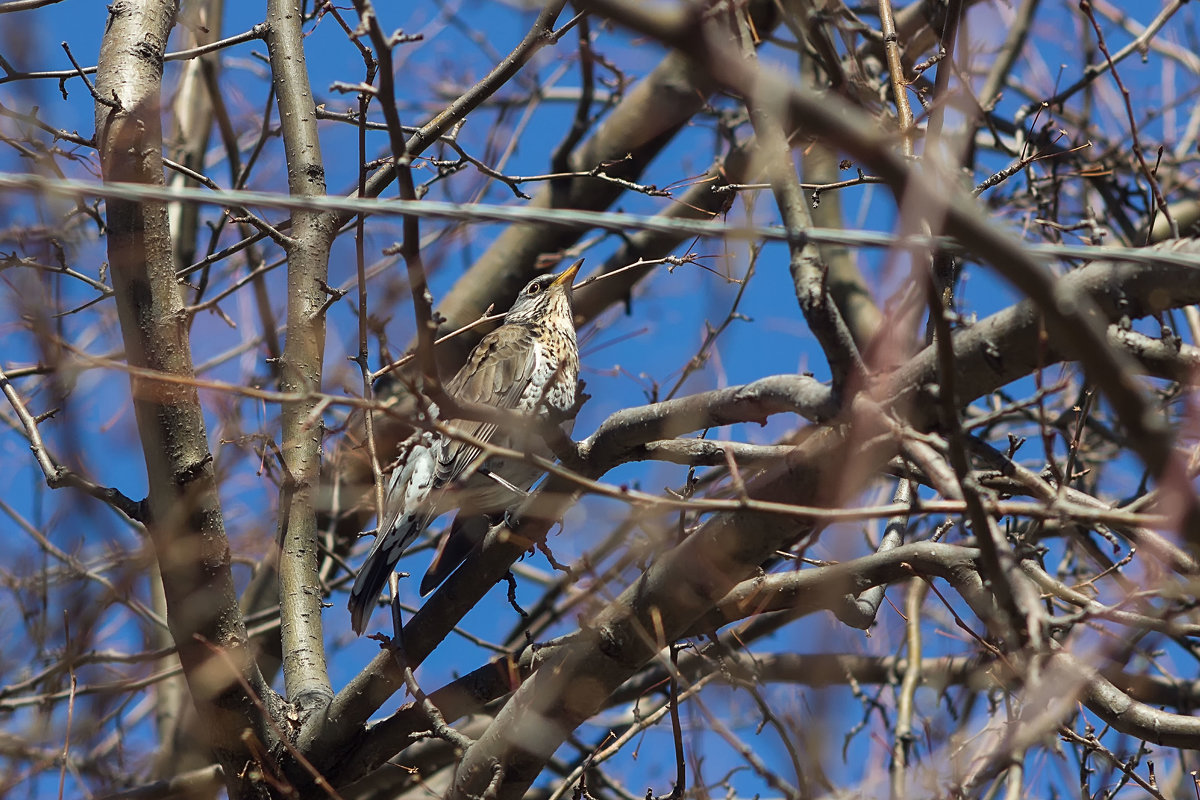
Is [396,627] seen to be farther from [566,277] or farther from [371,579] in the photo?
[566,277]

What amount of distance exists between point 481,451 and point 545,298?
3.44m

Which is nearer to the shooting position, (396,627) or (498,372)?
(396,627)

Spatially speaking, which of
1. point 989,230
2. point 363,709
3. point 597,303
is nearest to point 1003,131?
point 597,303

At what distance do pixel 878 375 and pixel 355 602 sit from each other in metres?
2.63

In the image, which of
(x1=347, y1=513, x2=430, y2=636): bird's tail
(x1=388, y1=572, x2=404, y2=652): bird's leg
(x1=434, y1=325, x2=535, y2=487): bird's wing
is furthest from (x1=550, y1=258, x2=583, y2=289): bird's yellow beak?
(x1=388, y1=572, x2=404, y2=652): bird's leg

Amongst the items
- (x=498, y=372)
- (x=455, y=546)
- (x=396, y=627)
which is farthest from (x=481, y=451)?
(x=498, y=372)

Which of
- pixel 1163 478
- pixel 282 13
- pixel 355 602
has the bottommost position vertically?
pixel 1163 478

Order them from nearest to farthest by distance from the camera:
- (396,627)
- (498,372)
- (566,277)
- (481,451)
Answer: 1. (481,451)
2. (396,627)
3. (498,372)
4. (566,277)

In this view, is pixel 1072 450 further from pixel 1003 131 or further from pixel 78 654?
pixel 1003 131

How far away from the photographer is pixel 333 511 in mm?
5566

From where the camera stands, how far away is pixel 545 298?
260 inches

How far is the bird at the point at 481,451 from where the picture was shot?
4.26 meters

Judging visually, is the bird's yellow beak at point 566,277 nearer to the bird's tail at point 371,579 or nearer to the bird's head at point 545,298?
the bird's head at point 545,298

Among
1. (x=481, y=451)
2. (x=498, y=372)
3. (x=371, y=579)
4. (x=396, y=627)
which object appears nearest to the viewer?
(x=481, y=451)
